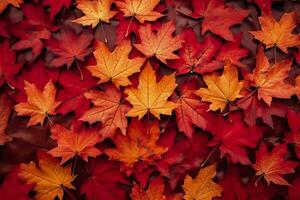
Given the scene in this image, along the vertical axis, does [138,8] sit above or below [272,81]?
above

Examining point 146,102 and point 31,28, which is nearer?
point 146,102

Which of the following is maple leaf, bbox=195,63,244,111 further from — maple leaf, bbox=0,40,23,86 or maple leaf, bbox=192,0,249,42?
maple leaf, bbox=0,40,23,86

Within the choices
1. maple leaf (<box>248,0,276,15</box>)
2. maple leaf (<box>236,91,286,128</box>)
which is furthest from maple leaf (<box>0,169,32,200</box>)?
maple leaf (<box>248,0,276,15</box>)

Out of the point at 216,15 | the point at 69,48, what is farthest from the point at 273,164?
the point at 69,48

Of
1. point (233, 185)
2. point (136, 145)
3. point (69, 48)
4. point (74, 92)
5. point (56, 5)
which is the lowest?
point (233, 185)

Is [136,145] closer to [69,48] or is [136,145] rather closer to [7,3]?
[69,48]

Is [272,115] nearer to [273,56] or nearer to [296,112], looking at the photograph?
[296,112]
